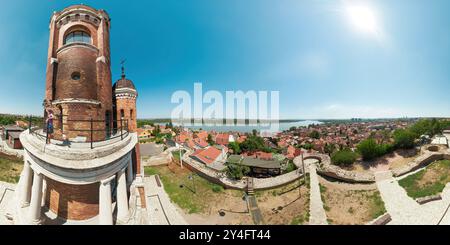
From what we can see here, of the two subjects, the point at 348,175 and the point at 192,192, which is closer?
the point at 192,192

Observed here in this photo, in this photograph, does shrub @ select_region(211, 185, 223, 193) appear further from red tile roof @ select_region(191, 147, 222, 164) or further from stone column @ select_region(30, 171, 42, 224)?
stone column @ select_region(30, 171, 42, 224)

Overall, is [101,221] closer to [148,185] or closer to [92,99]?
[92,99]

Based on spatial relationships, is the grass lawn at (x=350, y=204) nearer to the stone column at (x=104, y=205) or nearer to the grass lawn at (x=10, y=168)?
the stone column at (x=104, y=205)

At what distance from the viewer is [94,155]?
4590 mm

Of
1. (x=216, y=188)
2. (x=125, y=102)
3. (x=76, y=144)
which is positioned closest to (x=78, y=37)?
(x=125, y=102)

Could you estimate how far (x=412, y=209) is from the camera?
905 centimetres

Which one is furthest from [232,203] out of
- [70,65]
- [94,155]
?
[70,65]

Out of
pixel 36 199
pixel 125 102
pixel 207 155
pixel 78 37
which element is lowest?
pixel 207 155

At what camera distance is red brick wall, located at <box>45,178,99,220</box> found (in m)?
5.56

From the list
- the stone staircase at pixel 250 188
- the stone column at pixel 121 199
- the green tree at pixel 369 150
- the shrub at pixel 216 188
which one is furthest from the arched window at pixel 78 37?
the green tree at pixel 369 150

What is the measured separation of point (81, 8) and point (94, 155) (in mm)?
6369

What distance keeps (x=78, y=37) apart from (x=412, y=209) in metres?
17.7

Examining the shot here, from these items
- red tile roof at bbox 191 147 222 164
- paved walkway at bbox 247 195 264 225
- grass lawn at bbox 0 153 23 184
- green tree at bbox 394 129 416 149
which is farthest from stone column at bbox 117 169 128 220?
green tree at bbox 394 129 416 149

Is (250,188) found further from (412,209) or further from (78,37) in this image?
(78,37)
